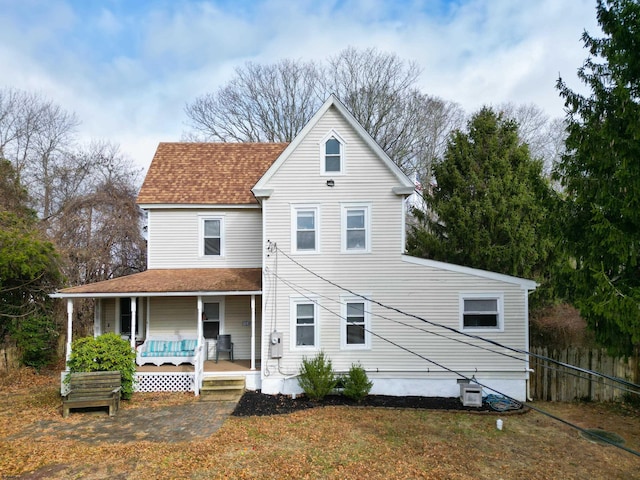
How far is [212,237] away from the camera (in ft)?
→ 49.4

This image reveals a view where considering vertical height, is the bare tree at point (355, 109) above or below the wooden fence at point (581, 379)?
above

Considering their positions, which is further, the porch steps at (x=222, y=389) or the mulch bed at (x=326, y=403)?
the porch steps at (x=222, y=389)

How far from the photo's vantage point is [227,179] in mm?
15734

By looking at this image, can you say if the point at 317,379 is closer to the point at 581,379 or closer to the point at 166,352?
the point at 166,352

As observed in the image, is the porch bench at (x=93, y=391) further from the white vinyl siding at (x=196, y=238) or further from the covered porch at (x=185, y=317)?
the white vinyl siding at (x=196, y=238)

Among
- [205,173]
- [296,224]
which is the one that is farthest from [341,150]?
[205,173]

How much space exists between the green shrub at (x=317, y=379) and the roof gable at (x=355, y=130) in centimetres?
540

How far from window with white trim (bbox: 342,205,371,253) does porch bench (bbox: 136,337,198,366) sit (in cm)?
601

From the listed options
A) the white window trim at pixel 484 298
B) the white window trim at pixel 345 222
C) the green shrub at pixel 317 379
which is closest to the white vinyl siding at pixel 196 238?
the white window trim at pixel 345 222

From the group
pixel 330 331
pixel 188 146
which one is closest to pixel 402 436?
pixel 330 331

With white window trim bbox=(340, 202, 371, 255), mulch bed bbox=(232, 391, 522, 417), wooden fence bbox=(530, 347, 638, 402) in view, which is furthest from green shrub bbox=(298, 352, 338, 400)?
wooden fence bbox=(530, 347, 638, 402)

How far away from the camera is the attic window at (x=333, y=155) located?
520 inches

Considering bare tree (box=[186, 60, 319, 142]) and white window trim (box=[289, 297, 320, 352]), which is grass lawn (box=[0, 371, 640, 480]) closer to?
white window trim (box=[289, 297, 320, 352])

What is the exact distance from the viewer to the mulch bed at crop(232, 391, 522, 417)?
36.7ft
